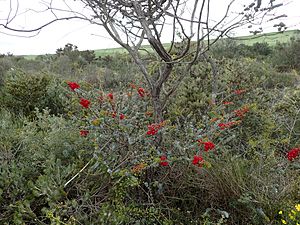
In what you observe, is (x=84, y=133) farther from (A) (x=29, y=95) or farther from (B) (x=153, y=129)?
(A) (x=29, y=95)

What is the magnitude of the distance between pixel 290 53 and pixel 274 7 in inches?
500

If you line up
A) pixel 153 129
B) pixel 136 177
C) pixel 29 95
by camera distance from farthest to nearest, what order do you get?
pixel 29 95 → pixel 136 177 → pixel 153 129

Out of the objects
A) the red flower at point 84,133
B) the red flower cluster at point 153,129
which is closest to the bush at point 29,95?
the red flower at point 84,133

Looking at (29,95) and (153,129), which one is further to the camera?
(29,95)

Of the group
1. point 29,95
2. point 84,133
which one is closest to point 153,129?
point 84,133

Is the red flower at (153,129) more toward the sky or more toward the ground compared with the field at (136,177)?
more toward the sky

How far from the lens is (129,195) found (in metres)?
2.96

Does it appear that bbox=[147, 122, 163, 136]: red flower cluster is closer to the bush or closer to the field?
the field

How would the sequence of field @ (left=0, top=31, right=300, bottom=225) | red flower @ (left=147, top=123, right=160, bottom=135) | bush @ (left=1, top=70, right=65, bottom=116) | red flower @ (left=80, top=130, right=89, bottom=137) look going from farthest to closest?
1. bush @ (left=1, top=70, right=65, bottom=116)
2. red flower @ (left=80, top=130, right=89, bottom=137)
3. red flower @ (left=147, top=123, right=160, bottom=135)
4. field @ (left=0, top=31, right=300, bottom=225)

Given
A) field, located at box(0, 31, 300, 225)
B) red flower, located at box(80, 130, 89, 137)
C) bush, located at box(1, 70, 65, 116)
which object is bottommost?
field, located at box(0, 31, 300, 225)

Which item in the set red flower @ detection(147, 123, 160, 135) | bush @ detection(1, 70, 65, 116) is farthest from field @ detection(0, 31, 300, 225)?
bush @ detection(1, 70, 65, 116)

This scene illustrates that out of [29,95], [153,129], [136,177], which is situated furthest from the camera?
[29,95]

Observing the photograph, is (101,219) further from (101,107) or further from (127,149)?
(101,107)

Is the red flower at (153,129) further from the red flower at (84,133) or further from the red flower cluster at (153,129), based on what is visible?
the red flower at (84,133)
